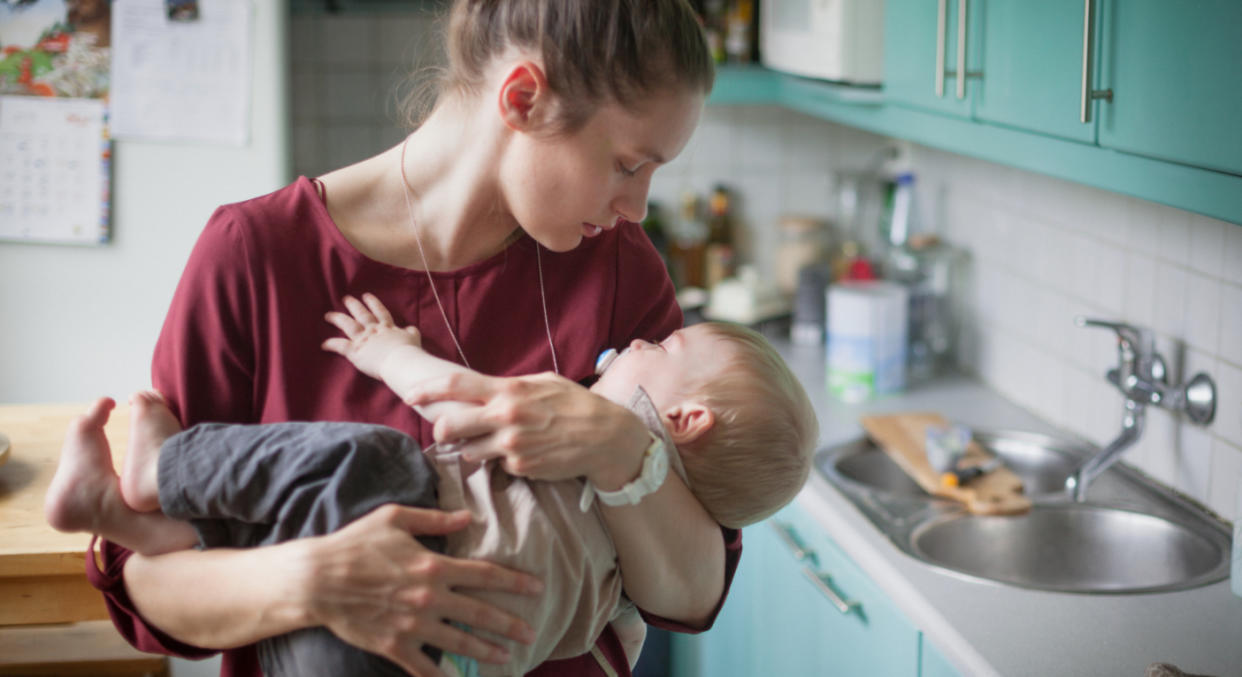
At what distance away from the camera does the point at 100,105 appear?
2602mm

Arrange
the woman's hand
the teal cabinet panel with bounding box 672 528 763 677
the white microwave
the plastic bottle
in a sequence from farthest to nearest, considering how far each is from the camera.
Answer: the plastic bottle, the teal cabinet panel with bounding box 672 528 763 677, the white microwave, the woman's hand

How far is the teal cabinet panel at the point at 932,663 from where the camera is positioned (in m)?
1.60

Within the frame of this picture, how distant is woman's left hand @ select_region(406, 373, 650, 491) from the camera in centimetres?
103

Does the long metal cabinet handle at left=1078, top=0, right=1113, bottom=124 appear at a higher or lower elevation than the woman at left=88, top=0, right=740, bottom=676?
higher

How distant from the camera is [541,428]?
3.39 feet

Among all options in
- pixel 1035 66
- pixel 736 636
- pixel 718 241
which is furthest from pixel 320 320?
pixel 718 241

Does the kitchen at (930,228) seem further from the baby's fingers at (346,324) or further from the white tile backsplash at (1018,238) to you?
the baby's fingers at (346,324)

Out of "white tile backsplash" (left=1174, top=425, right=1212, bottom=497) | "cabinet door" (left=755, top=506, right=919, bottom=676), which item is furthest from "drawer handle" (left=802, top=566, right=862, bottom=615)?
"white tile backsplash" (left=1174, top=425, right=1212, bottom=497)


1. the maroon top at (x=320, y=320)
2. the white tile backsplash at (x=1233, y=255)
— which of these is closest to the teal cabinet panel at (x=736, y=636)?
the white tile backsplash at (x=1233, y=255)

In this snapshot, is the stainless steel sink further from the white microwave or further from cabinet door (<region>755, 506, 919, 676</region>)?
the white microwave

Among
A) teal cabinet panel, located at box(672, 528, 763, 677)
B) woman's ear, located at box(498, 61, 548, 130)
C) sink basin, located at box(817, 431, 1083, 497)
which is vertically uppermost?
woman's ear, located at box(498, 61, 548, 130)

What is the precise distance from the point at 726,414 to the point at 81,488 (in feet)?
2.06

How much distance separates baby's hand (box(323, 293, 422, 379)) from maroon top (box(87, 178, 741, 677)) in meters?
0.02

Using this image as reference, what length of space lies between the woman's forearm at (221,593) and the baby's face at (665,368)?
39 centimetres
